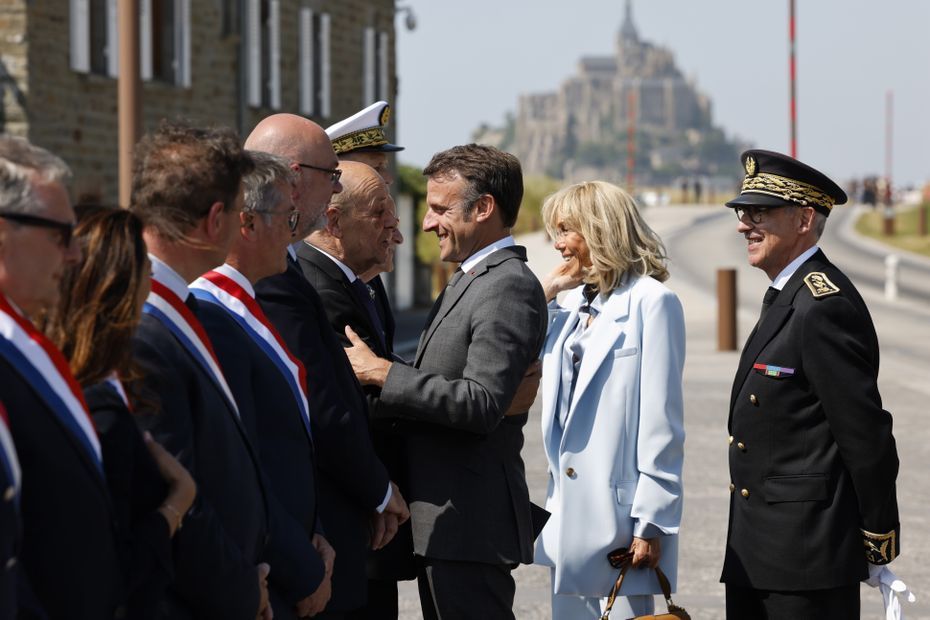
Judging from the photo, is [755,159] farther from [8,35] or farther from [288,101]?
[288,101]

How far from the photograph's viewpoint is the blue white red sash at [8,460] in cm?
244

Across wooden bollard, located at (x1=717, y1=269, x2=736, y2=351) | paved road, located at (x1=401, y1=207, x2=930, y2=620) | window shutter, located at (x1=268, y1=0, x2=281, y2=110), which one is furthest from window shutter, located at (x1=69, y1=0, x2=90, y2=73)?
wooden bollard, located at (x1=717, y1=269, x2=736, y2=351)

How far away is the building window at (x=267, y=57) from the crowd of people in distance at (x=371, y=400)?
1824 centimetres

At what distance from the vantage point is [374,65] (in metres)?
28.3

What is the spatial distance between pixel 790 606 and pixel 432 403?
121 centimetres

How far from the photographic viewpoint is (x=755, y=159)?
486 centimetres

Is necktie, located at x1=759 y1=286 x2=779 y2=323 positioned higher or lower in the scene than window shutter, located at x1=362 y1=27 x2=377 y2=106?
lower

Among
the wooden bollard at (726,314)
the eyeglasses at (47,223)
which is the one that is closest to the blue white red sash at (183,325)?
the eyeglasses at (47,223)

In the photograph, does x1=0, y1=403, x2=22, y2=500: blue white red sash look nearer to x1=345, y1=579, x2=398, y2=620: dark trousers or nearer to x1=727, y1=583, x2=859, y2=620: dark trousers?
x1=345, y1=579, x2=398, y2=620: dark trousers

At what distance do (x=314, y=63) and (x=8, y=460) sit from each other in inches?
937

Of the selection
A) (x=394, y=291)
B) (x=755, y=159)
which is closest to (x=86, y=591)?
(x=755, y=159)

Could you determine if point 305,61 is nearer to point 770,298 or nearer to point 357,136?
point 357,136

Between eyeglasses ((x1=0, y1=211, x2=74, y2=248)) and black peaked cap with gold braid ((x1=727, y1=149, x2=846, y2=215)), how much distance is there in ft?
8.17

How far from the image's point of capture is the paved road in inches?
289
